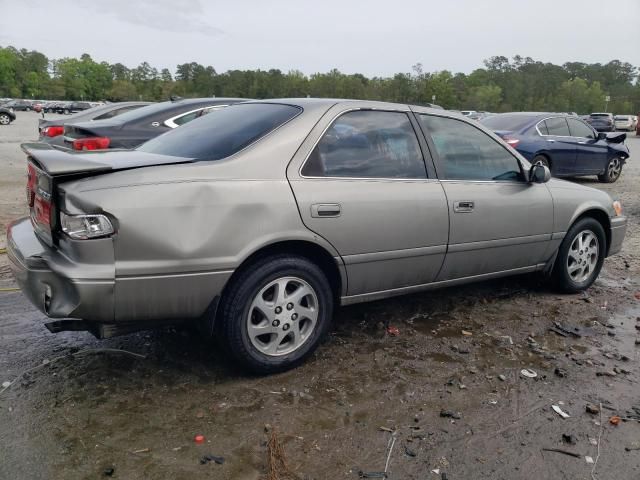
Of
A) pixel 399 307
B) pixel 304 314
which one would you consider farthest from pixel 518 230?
pixel 304 314

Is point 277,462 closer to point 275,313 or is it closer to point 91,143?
point 275,313

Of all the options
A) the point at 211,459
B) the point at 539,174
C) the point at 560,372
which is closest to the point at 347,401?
the point at 211,459

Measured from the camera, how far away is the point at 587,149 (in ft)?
38.6

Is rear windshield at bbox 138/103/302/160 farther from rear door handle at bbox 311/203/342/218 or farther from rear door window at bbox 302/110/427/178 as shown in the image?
rear door handle at bbox 311/203/342/218

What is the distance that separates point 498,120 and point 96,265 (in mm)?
10608

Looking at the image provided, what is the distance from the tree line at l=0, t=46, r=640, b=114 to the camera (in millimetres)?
78562

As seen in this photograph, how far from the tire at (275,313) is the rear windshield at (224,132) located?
2.38 ft

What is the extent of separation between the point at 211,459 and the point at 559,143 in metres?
10.6

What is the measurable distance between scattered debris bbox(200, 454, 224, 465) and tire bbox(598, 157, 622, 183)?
12.3 m

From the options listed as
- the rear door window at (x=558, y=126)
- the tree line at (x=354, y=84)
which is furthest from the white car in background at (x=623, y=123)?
the rear door window at (x=558, y=126)

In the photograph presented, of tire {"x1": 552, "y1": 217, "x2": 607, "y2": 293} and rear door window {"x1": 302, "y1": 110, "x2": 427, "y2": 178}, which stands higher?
rear door window {"x1": 302, "y1": 110, "x2": 427, "y2": 178}

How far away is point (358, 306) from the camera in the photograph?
4.56m

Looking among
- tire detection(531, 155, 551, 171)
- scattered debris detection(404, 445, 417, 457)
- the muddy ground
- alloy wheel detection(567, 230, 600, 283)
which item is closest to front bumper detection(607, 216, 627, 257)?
alloy wheel detection(567, 230, 600, 283)

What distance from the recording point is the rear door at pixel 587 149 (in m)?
11.6
